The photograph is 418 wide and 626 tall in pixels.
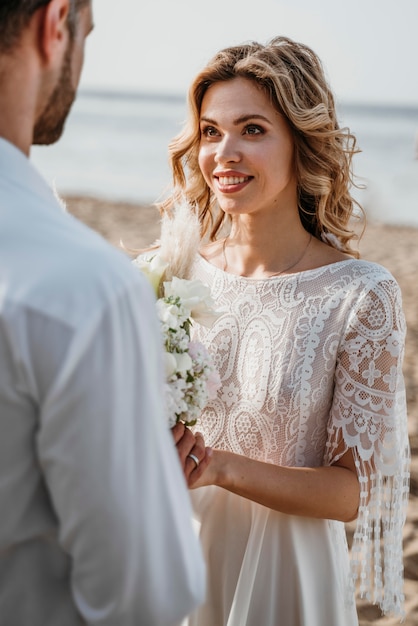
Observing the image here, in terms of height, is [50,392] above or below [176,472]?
above

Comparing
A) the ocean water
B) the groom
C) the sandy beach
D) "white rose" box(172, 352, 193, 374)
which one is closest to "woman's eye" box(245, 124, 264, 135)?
"white rose" box(172, 352, 193, 374)

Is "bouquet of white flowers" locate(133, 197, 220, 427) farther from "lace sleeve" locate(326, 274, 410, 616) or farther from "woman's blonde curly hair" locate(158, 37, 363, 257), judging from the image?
"woman's blonde curly hair" locate(158, 37, 363, 257)

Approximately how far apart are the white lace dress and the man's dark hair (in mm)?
1440

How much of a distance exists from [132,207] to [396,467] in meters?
16.8

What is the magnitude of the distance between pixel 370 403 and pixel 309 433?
0.72 ft

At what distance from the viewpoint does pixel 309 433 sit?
2.36 meters

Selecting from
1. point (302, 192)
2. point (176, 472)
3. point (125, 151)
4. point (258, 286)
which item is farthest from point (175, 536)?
point (125, 151)

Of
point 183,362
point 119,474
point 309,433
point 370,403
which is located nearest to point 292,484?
point 309,433

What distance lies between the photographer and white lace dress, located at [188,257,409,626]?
2.27m

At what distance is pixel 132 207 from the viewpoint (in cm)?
1867

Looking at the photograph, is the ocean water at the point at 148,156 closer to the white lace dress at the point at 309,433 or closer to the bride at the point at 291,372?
the bride at the point at 291,372

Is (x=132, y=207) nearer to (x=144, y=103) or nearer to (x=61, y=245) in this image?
(x=61, y=245)

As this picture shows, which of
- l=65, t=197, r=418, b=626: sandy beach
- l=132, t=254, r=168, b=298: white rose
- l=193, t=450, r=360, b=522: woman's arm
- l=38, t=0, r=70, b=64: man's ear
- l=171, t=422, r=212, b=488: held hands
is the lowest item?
l=65, t=197, r=418, b=626: sandy beach

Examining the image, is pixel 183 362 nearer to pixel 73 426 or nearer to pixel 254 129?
pixel 73 426
